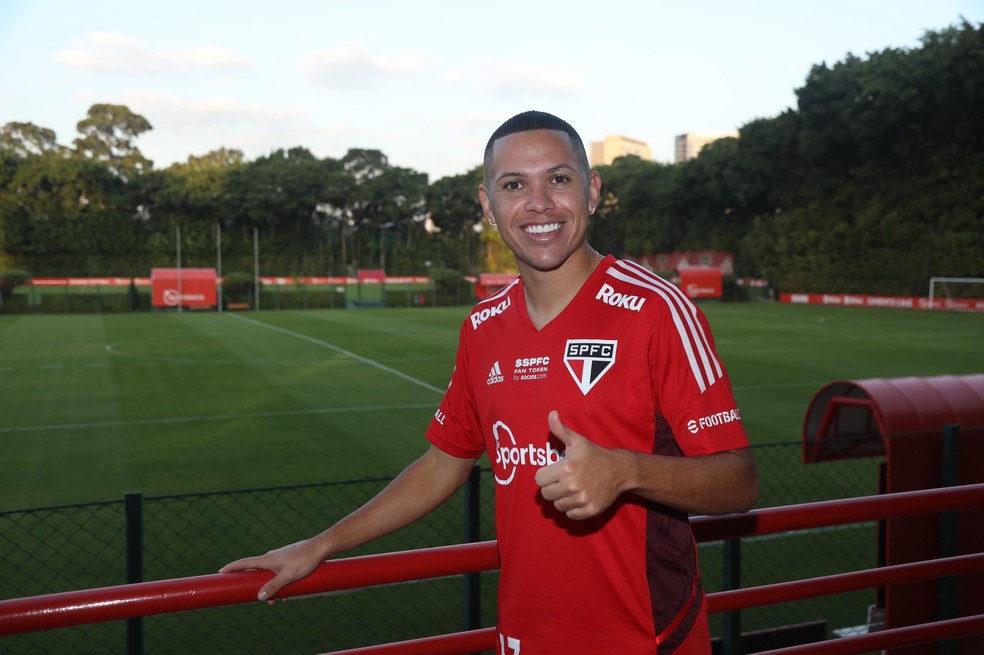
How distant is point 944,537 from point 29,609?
447 cm

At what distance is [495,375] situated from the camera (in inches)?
94.3

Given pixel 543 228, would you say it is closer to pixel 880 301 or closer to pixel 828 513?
pixel 828 513

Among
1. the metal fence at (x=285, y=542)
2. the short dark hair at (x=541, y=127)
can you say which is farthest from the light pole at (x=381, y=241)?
the short dark hair at (x=541, y=127)

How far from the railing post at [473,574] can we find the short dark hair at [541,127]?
2256 mm

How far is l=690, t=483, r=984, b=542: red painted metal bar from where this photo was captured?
259 centimetres

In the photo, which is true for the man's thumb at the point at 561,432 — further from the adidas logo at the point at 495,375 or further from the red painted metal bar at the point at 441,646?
the red painted metal bar at the point at 441,646

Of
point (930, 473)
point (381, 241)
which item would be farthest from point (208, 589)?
point (381, 241)

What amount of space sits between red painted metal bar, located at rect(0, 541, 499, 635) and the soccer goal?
151 ft

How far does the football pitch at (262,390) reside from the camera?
37.0 feet

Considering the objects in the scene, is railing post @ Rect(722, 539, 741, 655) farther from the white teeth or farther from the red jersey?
Result: the white teeth

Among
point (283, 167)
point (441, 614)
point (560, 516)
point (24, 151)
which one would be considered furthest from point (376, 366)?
point (24, 151)

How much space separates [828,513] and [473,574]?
2.47m

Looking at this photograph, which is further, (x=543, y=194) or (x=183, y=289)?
(x=183, y=289)

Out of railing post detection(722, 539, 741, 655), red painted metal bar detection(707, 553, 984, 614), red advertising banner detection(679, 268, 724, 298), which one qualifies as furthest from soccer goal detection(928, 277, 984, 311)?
red painted metal bar detection(707, 553, 984, 614)
